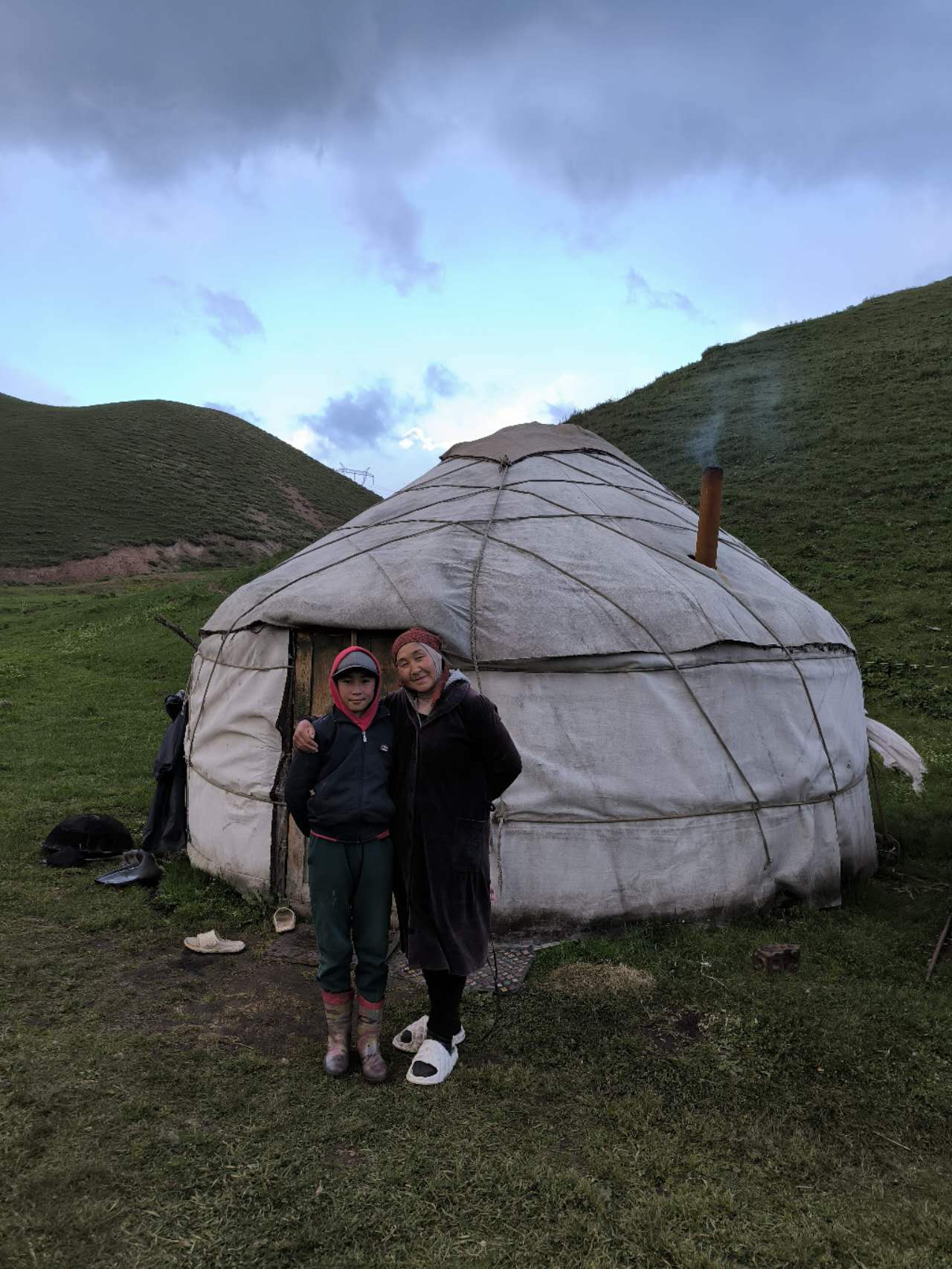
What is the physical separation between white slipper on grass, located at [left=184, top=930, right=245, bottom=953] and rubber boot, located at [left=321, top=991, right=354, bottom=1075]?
1.36 m

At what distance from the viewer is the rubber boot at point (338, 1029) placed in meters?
3.32

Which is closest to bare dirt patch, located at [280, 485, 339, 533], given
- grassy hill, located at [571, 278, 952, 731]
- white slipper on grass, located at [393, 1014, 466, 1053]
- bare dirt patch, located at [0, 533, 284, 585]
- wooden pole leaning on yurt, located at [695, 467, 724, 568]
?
bare dirt patch, located at [0, 533, 284, 585]

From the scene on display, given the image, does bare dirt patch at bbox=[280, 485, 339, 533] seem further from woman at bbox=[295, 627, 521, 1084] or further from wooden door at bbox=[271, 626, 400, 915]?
woman at bbox=[295, 627, 521, 1084]

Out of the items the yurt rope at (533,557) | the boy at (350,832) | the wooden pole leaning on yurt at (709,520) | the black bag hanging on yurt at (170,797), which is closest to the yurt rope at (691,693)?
the yurt rope at (533,557)

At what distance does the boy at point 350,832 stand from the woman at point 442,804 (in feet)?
0.28

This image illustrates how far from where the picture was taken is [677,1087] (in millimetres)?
3307

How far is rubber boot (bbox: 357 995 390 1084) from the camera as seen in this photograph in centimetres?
326

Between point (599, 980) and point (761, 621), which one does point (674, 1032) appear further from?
point (761, 621)

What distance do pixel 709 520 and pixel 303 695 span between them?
2949 mm

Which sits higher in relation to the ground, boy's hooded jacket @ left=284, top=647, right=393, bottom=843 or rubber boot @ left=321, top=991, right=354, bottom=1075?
boy's hooded jacket @ left=284, top=647, right=393, bottom=843

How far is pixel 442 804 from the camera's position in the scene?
10.5 ft

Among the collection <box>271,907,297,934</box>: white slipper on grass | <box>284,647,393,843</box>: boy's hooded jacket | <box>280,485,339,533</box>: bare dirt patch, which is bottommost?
<box>271,907,297,934</box>: white slipper on grass

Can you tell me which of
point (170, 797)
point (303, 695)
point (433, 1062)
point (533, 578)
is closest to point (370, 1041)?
point (433, 1062)

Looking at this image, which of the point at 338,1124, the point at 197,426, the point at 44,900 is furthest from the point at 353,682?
the point at 197,426
